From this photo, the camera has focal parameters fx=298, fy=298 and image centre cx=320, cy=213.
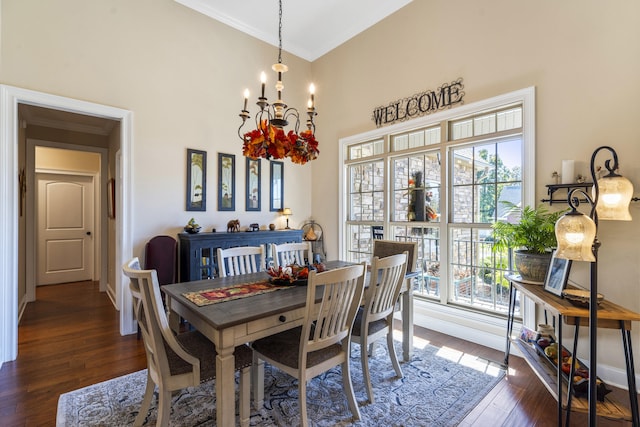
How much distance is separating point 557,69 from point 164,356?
3676mm

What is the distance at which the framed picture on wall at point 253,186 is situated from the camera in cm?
425

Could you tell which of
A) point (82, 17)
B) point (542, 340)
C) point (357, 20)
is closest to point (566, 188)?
point (542, 340)

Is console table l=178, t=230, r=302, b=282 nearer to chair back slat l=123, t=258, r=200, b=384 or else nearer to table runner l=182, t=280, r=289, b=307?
table runner l=182, t=280, r=289, b=307

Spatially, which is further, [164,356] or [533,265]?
[533,265]

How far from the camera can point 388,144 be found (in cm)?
399

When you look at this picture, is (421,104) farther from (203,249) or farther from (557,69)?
(203,249)

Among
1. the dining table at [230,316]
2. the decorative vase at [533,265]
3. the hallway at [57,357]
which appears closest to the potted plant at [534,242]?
the decorative vase at [533,265]

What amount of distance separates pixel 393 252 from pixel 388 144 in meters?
1.60

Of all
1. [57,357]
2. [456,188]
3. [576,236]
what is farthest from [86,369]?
[456,188]

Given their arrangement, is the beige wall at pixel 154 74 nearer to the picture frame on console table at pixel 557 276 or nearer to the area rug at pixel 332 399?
the area rug at pixel 332 399

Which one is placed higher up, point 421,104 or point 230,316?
point 421,104

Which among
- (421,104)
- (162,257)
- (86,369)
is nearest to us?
(86,369)

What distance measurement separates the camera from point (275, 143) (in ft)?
6.95

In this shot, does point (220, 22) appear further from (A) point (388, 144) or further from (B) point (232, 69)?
(A) point (388, 144)
